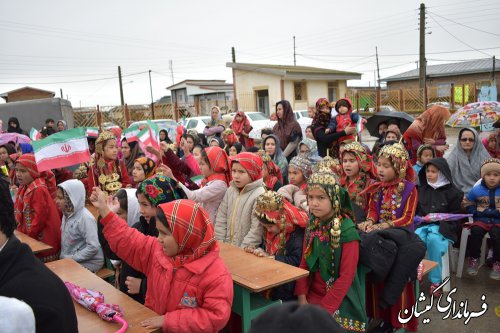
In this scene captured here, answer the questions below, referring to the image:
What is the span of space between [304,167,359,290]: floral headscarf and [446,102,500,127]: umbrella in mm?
4343

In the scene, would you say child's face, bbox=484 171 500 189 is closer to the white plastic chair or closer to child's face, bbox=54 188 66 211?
the white plastic chair

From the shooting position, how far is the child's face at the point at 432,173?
17.5 feet

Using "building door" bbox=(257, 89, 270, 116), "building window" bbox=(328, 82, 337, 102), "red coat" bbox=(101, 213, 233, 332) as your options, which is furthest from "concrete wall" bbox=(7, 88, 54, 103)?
"red coat" bbox=(101, 213, 233, 332)

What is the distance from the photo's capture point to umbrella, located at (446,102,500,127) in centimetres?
→ 680

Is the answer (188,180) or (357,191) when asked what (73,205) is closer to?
(188,180)

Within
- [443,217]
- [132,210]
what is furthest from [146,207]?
[443,217]

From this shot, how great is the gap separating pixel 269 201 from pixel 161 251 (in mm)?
1155

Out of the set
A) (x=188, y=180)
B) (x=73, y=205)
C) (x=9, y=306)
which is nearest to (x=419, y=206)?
(x=188, y=180)

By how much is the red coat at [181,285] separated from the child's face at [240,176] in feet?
5.41

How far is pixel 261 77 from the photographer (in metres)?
28.2

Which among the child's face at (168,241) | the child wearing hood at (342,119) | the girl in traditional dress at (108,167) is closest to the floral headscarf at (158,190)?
the child's face at (168,241)

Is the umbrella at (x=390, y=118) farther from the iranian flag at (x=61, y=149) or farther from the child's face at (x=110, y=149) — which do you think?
the iranian flag at (x=61, y=149)

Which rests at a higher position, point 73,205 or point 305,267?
point 73,205

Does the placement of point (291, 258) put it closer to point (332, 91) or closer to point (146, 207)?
point (146, 207)
